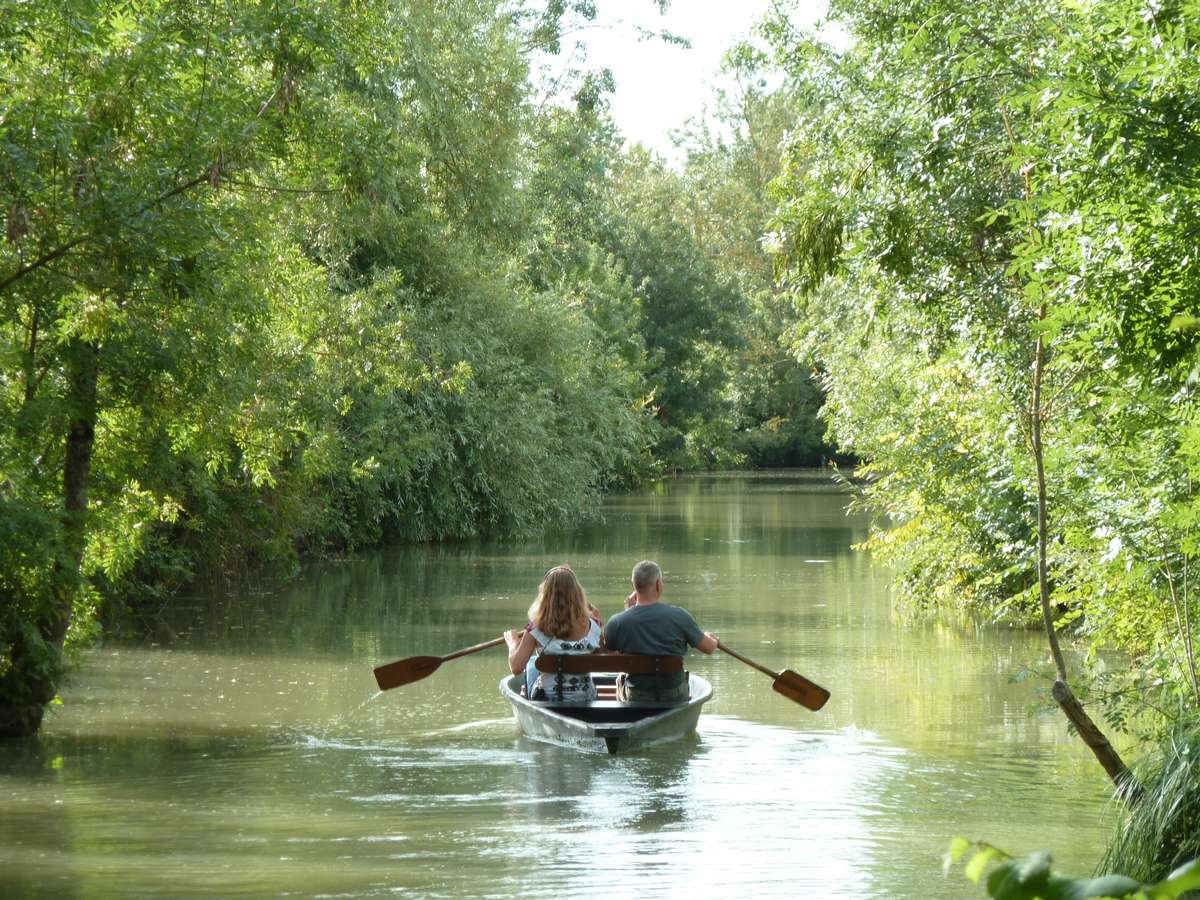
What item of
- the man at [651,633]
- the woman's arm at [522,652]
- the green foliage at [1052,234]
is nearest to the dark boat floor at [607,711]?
the man at [651,633]

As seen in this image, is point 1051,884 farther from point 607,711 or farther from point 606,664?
point 607,711

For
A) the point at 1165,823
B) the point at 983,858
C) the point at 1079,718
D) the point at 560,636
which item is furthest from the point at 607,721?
the point at 983,858

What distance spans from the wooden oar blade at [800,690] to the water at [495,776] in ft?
0.88

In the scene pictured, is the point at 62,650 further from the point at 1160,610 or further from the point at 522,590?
the point at 522,590

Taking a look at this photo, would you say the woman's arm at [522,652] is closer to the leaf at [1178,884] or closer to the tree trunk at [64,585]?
the tree trunk at [64,585]

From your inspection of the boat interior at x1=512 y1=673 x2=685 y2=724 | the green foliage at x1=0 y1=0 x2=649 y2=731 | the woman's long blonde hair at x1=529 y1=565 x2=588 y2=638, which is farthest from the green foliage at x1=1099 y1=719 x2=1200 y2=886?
the green foliage at x1=0 y1=0 x2=649 y2=731

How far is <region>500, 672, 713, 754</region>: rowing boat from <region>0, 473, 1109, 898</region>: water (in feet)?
0.41

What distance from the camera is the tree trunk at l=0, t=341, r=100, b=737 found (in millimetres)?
9977

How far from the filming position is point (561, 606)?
10.9m

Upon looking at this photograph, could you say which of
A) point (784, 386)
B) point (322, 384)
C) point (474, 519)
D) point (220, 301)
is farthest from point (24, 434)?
point (784, 386)

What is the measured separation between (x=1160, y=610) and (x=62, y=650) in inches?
285

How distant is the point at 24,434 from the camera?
9844 millimetres

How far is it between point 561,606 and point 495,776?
5.31 ft

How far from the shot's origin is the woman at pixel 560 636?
1092 cm
